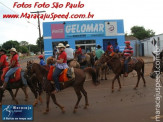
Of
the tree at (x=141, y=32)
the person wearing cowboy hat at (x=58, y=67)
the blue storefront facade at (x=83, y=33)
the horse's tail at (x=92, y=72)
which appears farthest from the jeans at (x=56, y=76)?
the tree at (x=141, y=32)

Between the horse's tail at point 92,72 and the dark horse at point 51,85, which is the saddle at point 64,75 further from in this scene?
the horse's tail at point 92,72

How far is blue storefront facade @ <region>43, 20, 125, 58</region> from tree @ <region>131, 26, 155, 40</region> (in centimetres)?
4505

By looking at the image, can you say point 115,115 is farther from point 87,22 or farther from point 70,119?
point 87,22

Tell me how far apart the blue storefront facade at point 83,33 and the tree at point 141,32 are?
45.1 m

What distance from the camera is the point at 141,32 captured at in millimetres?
62094

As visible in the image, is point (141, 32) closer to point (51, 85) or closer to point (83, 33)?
point (83, 33)

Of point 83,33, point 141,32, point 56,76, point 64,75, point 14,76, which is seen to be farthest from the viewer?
point 141,32

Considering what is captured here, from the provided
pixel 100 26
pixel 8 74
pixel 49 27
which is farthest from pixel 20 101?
pixel 100 26

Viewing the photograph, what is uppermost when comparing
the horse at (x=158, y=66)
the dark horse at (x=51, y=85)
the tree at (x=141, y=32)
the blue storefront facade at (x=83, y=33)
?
the tree at (x=141, y=32)

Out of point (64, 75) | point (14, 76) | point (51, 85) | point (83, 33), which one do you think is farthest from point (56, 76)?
point (83, 33)

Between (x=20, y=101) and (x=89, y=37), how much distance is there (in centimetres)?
1233

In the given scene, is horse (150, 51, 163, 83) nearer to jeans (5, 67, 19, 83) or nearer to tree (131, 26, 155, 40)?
jeans (5, 67, 19, 83)

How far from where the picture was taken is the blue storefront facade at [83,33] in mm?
18562

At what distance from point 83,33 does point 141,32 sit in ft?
157
